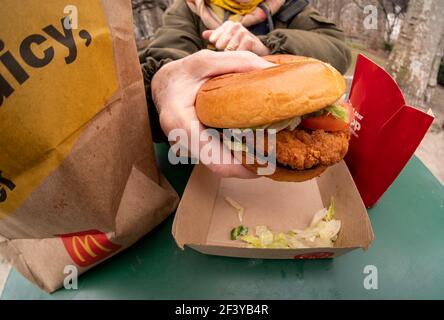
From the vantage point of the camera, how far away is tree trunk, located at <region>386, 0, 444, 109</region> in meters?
2.64

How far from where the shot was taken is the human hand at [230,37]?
1021mm

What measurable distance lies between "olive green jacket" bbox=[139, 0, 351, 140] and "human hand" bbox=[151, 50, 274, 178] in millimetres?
204

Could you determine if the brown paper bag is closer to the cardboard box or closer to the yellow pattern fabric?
the cardboard box

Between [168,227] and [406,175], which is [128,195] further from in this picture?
[406,175]

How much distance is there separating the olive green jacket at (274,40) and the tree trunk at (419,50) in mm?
A: 1894

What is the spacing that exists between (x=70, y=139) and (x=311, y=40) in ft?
3.45

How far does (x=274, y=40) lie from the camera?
1.20 meters

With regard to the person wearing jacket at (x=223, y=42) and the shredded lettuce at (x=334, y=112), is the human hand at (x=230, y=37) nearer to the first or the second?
the person wearing jacket at (x=223, y=42)

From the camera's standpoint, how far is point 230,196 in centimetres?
111

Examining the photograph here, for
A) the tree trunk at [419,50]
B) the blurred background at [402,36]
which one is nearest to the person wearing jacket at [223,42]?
the blurred background at [402,36]

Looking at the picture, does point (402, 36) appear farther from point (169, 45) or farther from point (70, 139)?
point (70, 139)

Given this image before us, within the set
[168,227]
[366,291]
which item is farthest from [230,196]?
[366,291]

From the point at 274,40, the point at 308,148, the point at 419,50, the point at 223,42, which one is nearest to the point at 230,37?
the point at 223,42
